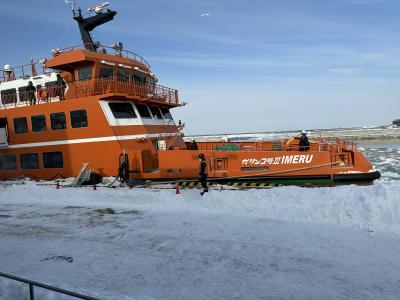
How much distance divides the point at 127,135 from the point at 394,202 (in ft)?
30.2

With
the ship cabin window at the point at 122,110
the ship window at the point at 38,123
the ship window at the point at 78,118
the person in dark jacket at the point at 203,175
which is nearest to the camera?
the person in dark jacket at the point at 203,175

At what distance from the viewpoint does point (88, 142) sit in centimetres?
1395

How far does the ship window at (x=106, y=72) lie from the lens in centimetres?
1438

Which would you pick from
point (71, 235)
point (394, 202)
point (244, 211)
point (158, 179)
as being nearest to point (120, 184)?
point (158, 179)

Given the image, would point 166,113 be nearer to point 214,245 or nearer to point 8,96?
point 8,96

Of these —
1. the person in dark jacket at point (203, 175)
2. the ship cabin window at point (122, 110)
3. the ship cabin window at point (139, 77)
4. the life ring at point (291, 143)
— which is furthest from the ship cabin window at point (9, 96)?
the life ring at point (291, 143)

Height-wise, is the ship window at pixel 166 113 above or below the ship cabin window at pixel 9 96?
below

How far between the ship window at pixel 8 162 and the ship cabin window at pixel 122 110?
573cm

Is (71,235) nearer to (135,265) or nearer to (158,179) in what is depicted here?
(135,265)

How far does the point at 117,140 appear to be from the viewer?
529 inches

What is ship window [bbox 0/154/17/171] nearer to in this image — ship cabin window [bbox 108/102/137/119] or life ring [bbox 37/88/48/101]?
life ring [bbox 37/88/48/101]

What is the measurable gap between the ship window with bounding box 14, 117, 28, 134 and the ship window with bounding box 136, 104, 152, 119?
4.95 meters

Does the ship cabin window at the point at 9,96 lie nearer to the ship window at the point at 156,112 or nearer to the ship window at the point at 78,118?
the ship window at the point at 78,118

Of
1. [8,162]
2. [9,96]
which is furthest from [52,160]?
[9,96]
